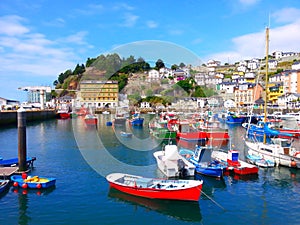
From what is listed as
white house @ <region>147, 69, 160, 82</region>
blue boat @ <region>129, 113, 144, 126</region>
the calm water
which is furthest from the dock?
blue boat @ <region>129, 113, 144, 126</region>

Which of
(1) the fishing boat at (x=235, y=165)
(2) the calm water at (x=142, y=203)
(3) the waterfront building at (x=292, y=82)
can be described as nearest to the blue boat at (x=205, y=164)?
(2) the calm water at (x=142, y=203)

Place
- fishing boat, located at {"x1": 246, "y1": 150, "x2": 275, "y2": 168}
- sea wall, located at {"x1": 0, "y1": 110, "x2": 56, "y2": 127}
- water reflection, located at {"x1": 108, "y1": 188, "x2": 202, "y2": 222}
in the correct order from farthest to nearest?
sea wall, located at {"x1": 0, "y1": 110, "x2": 56, "y2": 127} < fishing boat, located at {"x1": 246, "y1": 150, "x2": 275, "y2": 168} < water reflection, located at {"x1": 108, "y1": 188, "x2": 202, "y2": 222}

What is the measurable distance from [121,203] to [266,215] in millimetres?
5559

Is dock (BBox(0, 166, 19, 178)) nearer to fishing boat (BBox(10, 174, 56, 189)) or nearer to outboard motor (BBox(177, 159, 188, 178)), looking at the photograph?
fishing boat (BBox(10, 174, 56, 189))

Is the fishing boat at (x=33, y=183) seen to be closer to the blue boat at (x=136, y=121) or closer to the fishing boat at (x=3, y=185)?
the fishing boat at (x=3, y=185)

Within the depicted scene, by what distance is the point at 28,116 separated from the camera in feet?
184

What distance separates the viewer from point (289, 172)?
16.5 meters

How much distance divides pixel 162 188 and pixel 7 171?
8363 mm

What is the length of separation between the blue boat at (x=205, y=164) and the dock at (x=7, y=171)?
9542mm

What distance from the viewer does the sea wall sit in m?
45.5

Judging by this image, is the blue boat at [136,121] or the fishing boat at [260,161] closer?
the fishing boat at [260,161]

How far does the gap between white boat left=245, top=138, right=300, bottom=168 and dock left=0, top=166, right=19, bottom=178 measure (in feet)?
48.8

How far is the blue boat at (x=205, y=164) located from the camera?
584 inches

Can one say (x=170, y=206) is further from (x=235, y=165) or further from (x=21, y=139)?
(x=21, y=139)
